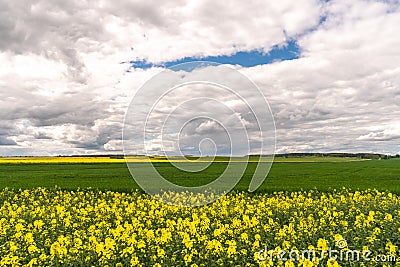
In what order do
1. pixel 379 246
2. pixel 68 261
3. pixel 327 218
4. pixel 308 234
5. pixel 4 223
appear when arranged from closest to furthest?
pixel 68 261, pixel 379 246, pixel 308 234, pixel 4 223, pixel 327 218

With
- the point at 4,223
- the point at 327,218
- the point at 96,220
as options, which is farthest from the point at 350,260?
the point at 4,223

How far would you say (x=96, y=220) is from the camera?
12430mm

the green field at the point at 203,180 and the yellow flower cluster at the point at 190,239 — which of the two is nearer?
the yellow flower cluster at the point at 190,239

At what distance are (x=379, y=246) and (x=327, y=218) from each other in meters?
3.49

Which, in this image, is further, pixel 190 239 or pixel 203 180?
pixel 203 180

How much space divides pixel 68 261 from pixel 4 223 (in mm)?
4845

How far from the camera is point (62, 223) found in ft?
38.7

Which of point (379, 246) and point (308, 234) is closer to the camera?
point (379, 246)

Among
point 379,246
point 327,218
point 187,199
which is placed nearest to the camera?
point 379,246

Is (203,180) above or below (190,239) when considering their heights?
above

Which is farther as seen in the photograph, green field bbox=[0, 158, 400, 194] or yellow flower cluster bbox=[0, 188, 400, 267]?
green field bbox=[0, 158, 400, 194]

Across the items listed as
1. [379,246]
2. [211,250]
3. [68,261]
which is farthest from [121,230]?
[379,246]

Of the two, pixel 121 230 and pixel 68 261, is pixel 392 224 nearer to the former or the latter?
pixel 121 230

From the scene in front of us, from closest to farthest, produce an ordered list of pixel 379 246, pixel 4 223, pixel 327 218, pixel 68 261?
1. pixel 68 261
2. pixel 379 246
3. pixel 4 223
4. pixel 327 218
